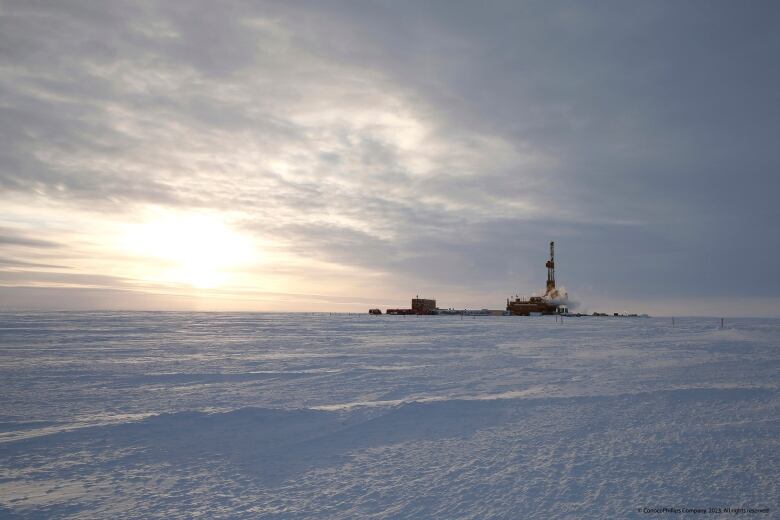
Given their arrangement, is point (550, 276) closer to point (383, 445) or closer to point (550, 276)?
point (550, 276)

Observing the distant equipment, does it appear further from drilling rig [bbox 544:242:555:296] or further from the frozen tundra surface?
the frozen tundra surface

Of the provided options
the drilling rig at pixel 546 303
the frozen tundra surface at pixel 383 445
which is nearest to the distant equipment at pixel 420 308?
the drilling rig at pixel 546 303

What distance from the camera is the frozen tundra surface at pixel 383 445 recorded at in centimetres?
581

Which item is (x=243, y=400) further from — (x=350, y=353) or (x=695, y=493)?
(x=350, y=353)

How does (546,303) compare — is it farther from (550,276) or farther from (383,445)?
(383,445)

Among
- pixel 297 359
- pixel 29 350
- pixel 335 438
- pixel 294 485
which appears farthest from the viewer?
pixel 29 350

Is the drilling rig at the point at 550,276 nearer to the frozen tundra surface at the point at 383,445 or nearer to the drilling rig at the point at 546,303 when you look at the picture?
the drilling rig at the point at 546,303

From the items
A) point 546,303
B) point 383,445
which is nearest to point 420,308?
point 546,303

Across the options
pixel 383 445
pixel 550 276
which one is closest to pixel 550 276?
pixel 550 276

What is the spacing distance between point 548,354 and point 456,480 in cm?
1888

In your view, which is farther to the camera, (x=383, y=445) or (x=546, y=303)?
(x=546, y=303)

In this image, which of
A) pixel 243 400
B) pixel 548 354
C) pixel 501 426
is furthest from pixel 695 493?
pixel 548 354

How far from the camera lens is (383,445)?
8.15 meters

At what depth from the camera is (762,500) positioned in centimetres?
576
